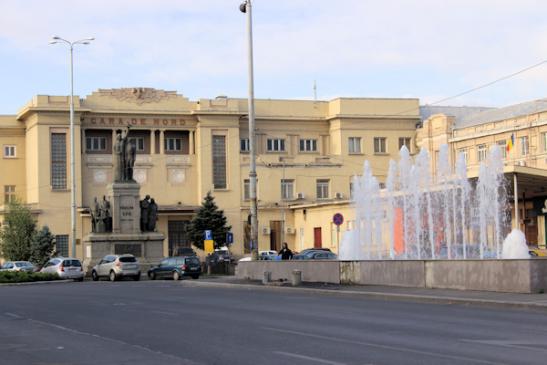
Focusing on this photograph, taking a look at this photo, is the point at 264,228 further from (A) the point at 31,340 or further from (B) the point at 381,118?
(A) the point at 31,340

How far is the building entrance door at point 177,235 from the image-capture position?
289 ft

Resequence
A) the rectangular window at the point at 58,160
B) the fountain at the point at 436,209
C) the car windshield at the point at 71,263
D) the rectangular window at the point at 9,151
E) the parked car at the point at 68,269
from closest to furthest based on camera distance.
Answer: the fountain at the point at 436,209
the parked car at the point at 68,269
the car windshield at the point at 71,263
the rectangular window at the point at 58,160
the rectangular window at the point at 9,151

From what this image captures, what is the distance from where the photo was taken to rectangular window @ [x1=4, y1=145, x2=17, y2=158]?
289 ft

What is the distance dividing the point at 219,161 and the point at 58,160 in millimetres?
14321

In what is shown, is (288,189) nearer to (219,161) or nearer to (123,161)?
(219,161)

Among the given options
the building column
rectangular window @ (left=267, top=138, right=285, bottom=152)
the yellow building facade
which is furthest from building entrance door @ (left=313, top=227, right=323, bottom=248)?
the building column

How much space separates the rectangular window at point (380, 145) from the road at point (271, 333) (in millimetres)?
65691

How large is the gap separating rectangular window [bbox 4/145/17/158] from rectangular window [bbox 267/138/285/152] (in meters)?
23.2

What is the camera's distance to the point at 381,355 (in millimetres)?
13773

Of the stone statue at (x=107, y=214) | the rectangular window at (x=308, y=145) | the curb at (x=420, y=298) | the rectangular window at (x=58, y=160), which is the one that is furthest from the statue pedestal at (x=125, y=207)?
the rectangular window at (x=308, y=145)

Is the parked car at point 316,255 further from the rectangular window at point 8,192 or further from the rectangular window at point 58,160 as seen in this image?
the rectangular window at point 8,192

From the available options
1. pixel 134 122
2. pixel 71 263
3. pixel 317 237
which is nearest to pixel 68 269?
pixel 71 263

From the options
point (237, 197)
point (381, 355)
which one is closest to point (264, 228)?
point (237, 197)

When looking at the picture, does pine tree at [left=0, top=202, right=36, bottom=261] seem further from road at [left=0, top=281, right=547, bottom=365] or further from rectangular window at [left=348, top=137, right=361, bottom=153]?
road at [left=0, top=281, right=547, bottom=365]
